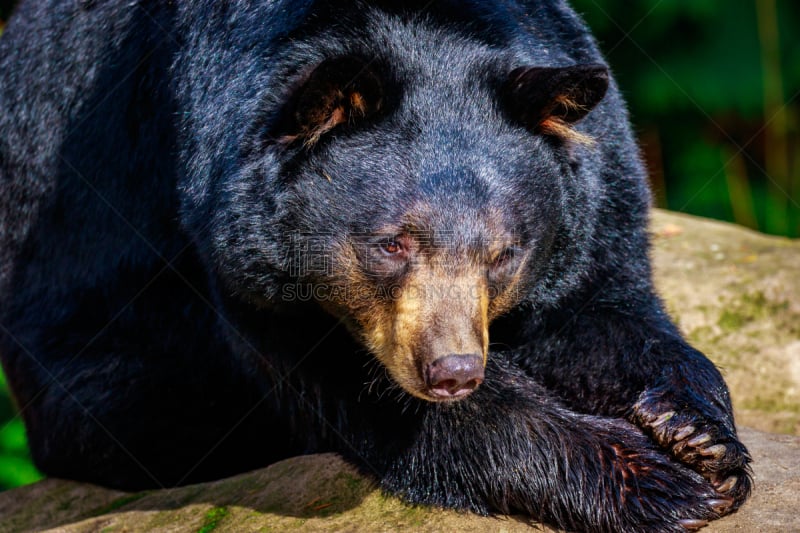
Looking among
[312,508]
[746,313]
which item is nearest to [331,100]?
[312,508]

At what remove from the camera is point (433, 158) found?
3.25 metres

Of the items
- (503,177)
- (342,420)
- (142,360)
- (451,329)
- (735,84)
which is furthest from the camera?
(735,84)

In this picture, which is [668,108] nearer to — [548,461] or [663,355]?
[663,355]

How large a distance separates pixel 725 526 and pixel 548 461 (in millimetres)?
622

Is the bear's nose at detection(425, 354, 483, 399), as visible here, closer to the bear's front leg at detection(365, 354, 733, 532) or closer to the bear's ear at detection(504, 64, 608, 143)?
the bear's front leg at detection(365, 354, 733, 532)

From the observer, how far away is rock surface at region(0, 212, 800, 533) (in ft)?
10.9

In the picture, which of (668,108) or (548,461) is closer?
(548,461)

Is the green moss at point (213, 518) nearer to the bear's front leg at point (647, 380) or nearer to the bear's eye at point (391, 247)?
the bear's eye at point (391, 247)

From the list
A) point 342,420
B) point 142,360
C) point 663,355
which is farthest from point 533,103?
point 142,360

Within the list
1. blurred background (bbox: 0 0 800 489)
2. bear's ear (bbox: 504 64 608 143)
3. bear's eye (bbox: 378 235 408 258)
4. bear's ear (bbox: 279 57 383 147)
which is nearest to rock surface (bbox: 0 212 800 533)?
bear's eye (bbox: 378 235 408 258)

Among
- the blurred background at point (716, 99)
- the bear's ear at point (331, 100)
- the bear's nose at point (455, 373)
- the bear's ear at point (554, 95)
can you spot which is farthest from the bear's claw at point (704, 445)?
the blurred background at point (716, 99)

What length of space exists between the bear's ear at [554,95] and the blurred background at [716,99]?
179 inches

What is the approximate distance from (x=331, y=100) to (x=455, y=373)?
998mm

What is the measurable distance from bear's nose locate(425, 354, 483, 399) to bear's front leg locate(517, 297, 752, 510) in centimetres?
93
